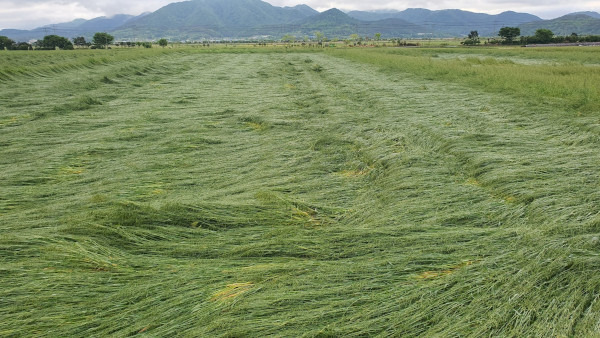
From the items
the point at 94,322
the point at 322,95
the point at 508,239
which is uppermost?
the point at 322,95

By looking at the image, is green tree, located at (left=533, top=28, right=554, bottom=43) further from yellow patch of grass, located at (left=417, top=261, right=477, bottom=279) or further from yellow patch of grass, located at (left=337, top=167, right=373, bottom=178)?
yellow patch of grass, located at (left=417, top=261, right=477, bottom=279)

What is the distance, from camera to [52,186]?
4.14 m

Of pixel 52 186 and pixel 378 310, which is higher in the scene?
pixel 52 186

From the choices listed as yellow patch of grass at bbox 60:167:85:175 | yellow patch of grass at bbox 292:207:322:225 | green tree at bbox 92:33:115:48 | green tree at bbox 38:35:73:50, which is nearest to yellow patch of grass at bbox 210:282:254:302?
yellow patch of grass at bbox 292:207:322:225

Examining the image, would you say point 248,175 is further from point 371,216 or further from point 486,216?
point 486,216

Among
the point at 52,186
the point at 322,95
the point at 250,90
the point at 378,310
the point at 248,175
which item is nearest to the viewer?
the point at 378,310

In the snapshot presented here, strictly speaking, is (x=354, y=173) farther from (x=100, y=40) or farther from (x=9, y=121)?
(x=100, y=40)

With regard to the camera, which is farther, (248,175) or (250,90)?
(250,90)

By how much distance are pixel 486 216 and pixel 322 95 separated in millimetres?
7774

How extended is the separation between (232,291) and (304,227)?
1026 millimetres

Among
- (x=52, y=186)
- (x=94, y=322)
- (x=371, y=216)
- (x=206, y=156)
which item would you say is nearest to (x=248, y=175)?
(x=206, y=156)

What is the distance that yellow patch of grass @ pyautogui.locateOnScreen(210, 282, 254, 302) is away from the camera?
87.7 inches

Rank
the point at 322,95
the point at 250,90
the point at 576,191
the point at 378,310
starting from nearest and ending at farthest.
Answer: the point at 378,310, the point at 576,191, the point at 322,95, the point at 250,90

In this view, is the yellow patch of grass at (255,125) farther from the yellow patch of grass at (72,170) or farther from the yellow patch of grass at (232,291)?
the yellow patch of grass at (232,291)
